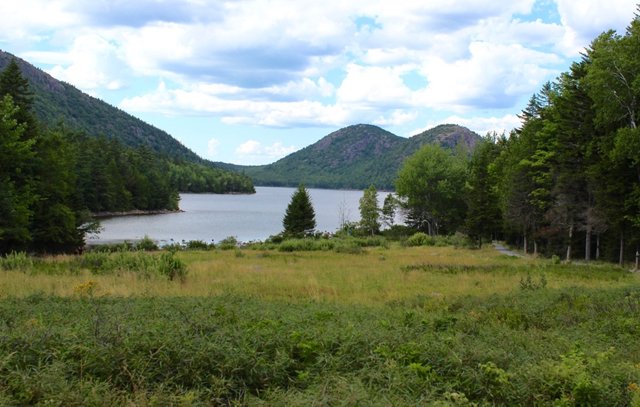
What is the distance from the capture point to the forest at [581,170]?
30.7 meters

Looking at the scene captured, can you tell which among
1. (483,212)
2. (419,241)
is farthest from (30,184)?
(483,212)

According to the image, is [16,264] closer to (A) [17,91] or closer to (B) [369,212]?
(A) [17,91]

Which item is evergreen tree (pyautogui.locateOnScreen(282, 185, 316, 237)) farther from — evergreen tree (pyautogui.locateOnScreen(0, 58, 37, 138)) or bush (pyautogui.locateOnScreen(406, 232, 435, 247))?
evergreen tree (pyautogui.locateOnScreen(0, 58, 37, 138))

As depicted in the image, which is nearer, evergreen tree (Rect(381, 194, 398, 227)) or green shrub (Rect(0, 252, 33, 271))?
green shrub (Rect(0, 252, 33, 271))

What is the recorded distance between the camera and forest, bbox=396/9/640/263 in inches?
1210

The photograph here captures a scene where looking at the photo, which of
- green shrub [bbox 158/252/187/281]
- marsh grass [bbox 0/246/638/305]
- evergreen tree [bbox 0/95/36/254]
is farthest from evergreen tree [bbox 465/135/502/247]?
green shrub [bbox 158/252/187/281]

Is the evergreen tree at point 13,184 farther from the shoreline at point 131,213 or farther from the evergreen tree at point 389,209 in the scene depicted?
the evergreen tree at point 389,209

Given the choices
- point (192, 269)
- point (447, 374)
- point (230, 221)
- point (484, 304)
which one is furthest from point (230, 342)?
point (230, 221)

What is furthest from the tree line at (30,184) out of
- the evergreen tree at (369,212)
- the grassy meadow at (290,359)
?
the evergreen tree at (369,212)

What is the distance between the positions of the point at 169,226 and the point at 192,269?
215 ft

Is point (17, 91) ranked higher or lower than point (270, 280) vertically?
higher

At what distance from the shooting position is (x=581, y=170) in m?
37.7

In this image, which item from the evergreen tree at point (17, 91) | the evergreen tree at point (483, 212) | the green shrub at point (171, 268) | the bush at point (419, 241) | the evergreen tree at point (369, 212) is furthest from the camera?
the evergreen tree at point (369, 212)

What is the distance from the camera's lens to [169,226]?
85.3m
